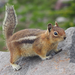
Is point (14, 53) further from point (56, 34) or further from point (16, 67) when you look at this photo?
point (56, 34)

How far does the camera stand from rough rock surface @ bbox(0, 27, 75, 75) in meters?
3.49

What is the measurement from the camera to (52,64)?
3.73 m

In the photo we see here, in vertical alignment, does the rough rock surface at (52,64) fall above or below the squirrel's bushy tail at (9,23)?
below

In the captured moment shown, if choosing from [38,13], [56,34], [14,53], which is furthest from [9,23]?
[38,13]

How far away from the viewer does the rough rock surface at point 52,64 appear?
11.4 feet

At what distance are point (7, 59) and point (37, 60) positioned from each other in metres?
1.10

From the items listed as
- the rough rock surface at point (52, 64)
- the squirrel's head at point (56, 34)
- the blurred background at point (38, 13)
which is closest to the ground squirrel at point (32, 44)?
the squirrel's head at point (56, 34)

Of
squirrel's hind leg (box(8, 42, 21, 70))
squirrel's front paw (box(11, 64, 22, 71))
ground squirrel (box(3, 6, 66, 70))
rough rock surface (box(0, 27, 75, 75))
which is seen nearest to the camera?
rough rock surface (box(0, 27, 75, 75))

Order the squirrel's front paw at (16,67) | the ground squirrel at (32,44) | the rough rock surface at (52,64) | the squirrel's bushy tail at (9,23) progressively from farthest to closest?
the squirrel's bushy tail at (9,23) → the squirrel's front paw at (16,67) → the ground squirrel at (32,44) → the rough rock surface at (52,64)

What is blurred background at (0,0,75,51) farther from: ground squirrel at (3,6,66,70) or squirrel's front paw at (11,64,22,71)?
ground squirrel at (3,6,66,70)

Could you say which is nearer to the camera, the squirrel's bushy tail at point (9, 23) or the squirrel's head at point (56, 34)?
the squirrel's head at point (56, 34)

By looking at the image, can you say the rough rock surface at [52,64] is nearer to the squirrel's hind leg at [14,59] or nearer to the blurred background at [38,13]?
the squirrel's hind leg at [14,59]

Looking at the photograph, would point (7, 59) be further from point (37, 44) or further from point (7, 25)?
point (37, 44)

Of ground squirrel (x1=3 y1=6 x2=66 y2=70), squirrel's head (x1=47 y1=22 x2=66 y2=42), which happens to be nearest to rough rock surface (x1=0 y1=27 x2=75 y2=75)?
ground squirrel (x1=3 y1=6 x2=66 y2=70)
